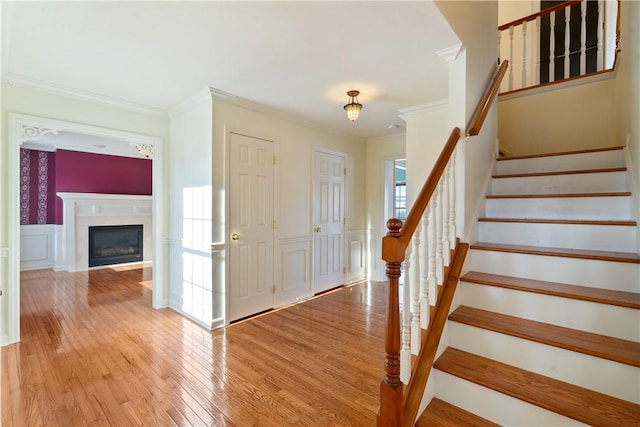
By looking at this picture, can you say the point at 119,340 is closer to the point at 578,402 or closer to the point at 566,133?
the point at 578,402

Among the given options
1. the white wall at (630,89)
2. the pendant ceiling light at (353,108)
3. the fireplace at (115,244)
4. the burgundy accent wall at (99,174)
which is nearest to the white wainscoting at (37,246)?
the burgundy accent wall at (99,174)

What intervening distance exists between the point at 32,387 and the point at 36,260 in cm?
522

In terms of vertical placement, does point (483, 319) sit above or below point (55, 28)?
below

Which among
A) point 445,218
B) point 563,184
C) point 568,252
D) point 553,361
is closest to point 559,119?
point 563,184

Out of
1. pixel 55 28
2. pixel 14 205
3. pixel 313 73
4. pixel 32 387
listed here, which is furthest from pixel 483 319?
pixel 14 205

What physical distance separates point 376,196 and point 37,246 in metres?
6.72

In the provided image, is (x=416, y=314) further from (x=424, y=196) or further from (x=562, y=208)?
(x=562, y=208)

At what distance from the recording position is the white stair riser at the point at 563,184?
218cm

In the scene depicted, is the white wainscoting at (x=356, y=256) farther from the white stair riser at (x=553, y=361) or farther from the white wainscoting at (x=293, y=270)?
the white stair riser at (x=553, y=361)

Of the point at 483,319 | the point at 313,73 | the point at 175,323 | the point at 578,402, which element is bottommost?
the point at 175,323

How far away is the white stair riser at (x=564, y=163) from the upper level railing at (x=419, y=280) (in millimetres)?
821

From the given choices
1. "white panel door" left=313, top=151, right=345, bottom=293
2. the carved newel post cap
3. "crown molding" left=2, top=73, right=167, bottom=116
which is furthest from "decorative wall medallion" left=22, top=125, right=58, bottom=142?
the carved newel post cap

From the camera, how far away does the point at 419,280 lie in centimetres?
163

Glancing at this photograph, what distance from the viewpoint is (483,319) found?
1.65m
